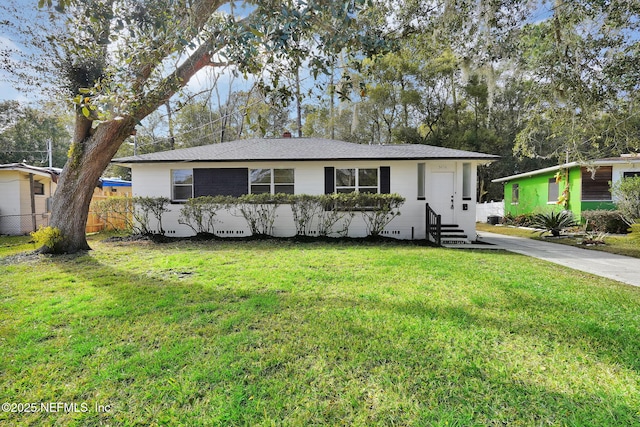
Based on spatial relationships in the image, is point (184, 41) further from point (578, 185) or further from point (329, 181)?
point (578, 185)

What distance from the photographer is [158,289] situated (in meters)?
4.21

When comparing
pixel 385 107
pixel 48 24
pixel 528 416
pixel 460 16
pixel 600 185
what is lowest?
pixel 528 416

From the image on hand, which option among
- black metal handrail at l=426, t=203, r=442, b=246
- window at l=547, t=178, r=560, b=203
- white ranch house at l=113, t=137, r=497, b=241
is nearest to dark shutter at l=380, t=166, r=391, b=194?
white ranch house at l=113, t=137, r=497, b=241

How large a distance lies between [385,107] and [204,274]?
67.0 ft

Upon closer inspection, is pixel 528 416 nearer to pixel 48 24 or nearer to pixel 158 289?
pixel 158 289

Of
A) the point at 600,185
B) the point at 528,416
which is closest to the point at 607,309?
the point at 528,416

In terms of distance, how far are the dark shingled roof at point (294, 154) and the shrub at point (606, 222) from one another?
616 cm

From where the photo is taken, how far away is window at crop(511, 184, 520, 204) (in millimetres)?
18125

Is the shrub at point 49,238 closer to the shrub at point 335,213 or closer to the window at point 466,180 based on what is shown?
the shrub at point 335,213

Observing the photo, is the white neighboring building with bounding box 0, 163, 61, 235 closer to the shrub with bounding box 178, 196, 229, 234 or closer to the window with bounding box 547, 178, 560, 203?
the shrub with bounding box 178, 196, 229, 234

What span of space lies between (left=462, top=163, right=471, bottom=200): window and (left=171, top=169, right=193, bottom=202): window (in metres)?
9.35

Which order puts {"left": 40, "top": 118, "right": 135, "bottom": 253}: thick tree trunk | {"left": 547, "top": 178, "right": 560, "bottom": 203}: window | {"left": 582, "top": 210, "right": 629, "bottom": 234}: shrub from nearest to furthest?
{"left": 40, "top": 118, "right": 135, "bottom": 253}: thick tree trunk < {"left": 582, "top": 210, "right": 629, "bottom": 234}: shrub < {"left": 547, "top": 178, "right": 560, "bottom": 203}: window

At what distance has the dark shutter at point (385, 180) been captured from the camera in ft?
32.1

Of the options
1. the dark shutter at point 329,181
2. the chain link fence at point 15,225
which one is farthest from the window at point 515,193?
the chain link fence at point 15,225
